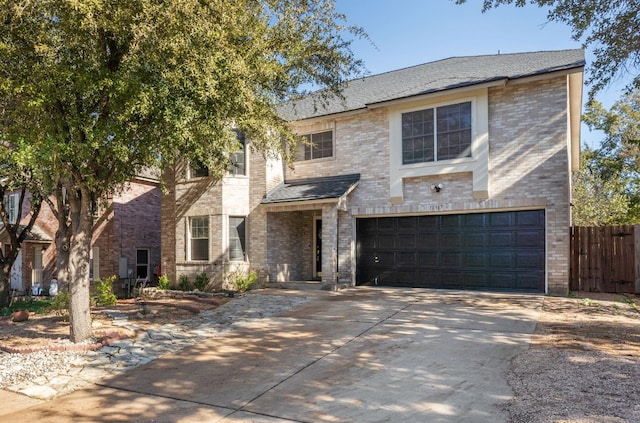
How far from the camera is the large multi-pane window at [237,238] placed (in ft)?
51.2

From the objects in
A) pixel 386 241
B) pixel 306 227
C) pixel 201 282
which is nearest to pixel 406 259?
pixel 386 241

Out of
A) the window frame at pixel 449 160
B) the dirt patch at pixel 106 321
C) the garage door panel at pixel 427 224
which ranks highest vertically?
the window frame at pixel 449 160

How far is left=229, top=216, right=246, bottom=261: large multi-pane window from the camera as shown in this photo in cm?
1562

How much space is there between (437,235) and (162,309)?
864 cm

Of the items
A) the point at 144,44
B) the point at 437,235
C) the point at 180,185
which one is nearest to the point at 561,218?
the point at 437,235

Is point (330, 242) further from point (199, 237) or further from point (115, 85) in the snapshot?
point (115, 85)

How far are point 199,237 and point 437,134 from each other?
369 inches

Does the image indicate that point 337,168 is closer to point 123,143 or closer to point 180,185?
point 180,185

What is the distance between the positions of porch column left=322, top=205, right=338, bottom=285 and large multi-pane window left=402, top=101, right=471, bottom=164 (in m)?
3.02

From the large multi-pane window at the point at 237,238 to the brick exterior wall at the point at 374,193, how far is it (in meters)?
0.30

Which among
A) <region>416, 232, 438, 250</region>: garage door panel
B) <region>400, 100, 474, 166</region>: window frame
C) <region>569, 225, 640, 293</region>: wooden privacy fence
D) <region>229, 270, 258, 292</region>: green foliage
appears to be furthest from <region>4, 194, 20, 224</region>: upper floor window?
<region>569, 225, 640, 293</region>: wooden privacy fence

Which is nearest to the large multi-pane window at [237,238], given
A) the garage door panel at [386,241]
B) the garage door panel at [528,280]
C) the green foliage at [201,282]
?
the green foliage at [201,282]

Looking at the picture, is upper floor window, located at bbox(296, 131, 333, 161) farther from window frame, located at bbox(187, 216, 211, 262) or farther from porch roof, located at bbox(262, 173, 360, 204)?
window frame, located at bbox(187, 216, 211, 262)

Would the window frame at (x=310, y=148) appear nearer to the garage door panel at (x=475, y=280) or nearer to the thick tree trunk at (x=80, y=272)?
the garage door panel at (x=475, y=280)
